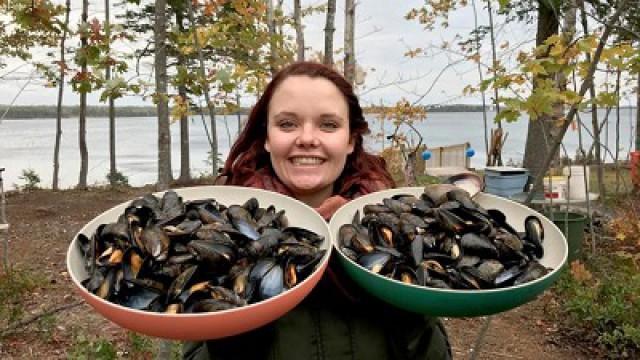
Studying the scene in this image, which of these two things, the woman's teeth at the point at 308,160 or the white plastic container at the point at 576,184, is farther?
the white plastic container at the point at 576,184

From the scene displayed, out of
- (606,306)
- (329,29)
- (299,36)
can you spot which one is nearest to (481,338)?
(606,306)

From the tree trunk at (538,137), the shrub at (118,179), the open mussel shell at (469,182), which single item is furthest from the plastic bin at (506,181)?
the shrub at (118,179)

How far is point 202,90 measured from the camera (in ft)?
9.90

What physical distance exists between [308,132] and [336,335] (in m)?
0.57

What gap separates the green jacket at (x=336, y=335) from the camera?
1.31m

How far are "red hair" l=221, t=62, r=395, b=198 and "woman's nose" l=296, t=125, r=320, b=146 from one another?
0.19 m

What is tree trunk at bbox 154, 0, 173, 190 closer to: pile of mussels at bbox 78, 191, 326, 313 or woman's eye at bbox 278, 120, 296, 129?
woman's eye at bbox 278, 120, 296, 129

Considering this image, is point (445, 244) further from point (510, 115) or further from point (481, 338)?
point (510, 115)

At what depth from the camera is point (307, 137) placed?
144cm

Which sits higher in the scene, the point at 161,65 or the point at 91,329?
the point at 161,65

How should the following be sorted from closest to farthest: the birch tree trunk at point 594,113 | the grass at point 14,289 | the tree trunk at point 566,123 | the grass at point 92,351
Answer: the tree trunk at point 566,123 < the grass at point 92,351 < the birch tree trunk at point 594,113 < the grass at point 14,289

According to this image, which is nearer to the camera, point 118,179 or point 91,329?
point 91,329

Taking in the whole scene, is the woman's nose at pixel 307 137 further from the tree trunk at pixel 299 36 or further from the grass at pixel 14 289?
the grass at pixel 14 289

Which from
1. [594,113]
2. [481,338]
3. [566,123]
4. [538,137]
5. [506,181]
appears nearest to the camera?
[481,338]
